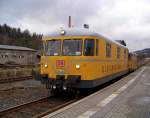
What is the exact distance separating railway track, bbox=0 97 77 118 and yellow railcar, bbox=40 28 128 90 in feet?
2.71

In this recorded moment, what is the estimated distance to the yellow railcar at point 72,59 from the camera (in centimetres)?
1259

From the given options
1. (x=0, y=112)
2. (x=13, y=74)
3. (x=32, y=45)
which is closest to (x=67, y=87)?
(x=0, y=112)

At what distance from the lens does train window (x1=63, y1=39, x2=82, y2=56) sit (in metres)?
12.9

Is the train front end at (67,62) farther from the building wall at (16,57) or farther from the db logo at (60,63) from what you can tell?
the building wall at (16,57)

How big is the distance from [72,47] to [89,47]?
790 millimetres

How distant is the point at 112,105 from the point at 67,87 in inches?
129

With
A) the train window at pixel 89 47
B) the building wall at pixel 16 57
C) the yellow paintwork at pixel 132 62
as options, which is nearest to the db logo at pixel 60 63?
the train window at pixel 89 47

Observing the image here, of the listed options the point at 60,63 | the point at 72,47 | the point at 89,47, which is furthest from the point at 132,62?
the point at 60,63

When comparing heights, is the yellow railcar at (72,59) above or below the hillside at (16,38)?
below

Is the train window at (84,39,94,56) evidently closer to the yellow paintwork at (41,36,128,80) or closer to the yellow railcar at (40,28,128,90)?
the yellow railcar at (40,28,128,90)

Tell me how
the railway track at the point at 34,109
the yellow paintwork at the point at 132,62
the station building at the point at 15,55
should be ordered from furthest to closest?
the station building at the point at 15,55 < the yellow paintwork at the point at 132,62 < the railway track at the point at 34,109

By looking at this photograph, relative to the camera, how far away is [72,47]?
1306 cm

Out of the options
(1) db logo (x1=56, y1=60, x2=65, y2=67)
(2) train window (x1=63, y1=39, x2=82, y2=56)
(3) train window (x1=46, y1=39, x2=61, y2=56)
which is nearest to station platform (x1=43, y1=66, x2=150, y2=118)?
(1) db logo (x1=56, y1=60, x2=65, y2=67)

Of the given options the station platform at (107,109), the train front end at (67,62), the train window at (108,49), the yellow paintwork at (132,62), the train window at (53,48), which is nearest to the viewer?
the station platform at (107,109)
